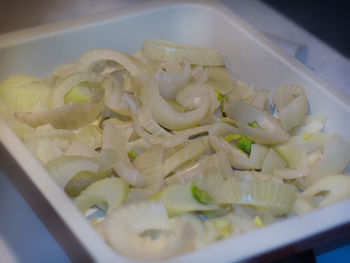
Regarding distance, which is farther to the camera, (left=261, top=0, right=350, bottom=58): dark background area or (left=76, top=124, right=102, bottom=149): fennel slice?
(left=261, top=0, right=350, bottom=58): dark background area

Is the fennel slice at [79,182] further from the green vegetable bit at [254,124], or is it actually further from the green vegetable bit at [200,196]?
the green vegetable bit at [254,124]

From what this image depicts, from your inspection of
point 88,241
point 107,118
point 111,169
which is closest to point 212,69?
point 107,118

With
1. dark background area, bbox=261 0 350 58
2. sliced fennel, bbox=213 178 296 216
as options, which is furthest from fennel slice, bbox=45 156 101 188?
dark background area, bbox=261 0 350 58

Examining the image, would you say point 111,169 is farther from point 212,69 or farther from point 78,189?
point 212,69

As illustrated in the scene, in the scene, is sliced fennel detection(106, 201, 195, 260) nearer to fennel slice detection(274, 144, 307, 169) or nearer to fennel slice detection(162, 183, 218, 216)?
fennel slice detection(162, 183, 218, 216)

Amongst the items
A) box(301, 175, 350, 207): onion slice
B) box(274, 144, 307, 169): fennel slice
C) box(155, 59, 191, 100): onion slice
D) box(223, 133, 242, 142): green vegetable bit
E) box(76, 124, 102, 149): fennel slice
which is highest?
box(155, 59, 191, 100): onion slice

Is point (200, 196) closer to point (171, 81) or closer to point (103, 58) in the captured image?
point (171, 81)

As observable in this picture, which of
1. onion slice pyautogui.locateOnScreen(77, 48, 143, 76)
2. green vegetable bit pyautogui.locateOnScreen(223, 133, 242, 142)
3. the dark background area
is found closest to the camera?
green vegetable bit pyautogui.locateOnScreen(223, 133, 242, 142)

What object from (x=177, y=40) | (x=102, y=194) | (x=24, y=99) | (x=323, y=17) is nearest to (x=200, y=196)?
(x=102, y=194)
